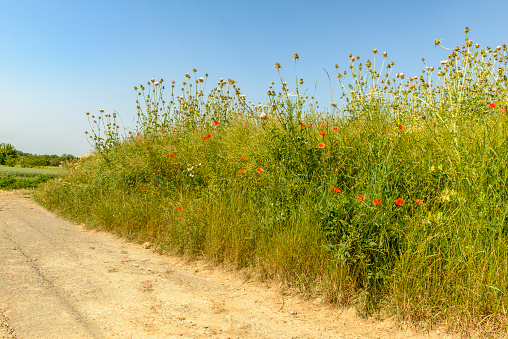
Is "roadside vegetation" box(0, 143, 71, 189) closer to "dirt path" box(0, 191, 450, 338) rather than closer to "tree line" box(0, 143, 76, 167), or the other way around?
"tree line" box(0, 143, 76, 167)

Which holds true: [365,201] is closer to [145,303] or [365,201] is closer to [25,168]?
[145,303]

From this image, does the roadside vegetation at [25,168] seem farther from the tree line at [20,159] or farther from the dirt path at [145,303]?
the dirt path at [145,303]

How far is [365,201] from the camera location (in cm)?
347

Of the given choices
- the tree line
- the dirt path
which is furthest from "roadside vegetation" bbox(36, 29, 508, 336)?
the tree line

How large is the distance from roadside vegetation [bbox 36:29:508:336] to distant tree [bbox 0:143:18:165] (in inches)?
716

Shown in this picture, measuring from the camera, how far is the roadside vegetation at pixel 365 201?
3025 millimetres

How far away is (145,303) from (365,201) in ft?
7.37

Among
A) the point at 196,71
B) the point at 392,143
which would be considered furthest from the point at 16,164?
the point at 392,143

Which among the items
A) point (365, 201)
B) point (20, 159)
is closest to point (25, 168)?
point (20, 159)

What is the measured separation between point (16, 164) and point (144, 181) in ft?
58.4

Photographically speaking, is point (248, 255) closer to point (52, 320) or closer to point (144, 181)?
point (52, 320)

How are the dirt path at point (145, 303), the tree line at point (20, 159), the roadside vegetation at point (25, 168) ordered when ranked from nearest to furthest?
the dirt path at point (145, 303), the roadside vegetation at point (25, 168), the tree line at point (20, 159)

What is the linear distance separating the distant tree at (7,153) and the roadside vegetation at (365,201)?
18185 mm

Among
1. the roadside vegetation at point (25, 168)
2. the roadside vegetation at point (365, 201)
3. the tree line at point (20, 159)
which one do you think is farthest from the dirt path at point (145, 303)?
the tree line at point (20, 159)
